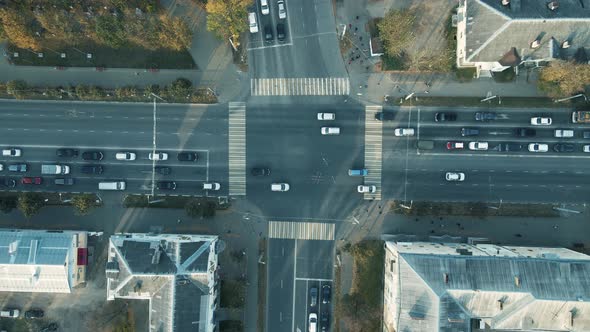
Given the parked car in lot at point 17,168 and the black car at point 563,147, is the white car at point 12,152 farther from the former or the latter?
the black car at point 563,147

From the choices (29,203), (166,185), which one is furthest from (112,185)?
(29,203)

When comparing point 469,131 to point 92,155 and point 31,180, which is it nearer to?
point 92,155

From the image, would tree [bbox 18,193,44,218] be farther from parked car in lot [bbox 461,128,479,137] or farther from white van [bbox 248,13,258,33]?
parked car in lot [bbox 461,128,479,137]

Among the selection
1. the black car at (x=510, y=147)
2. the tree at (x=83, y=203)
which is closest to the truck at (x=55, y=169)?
the tree at (x=83, y=203)

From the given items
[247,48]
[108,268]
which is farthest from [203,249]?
[247,48]

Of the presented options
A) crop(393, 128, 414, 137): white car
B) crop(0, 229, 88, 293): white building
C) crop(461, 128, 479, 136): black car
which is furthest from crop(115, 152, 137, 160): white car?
crop(461, 128, 479, 136): black car

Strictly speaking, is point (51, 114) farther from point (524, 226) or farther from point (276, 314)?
point (524, 226)

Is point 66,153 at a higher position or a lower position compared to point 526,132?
lower
